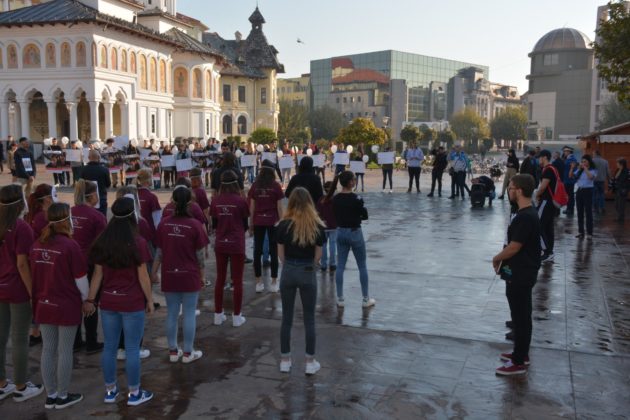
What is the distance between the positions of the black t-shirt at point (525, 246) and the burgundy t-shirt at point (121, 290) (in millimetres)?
3438

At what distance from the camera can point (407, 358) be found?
6156 mm

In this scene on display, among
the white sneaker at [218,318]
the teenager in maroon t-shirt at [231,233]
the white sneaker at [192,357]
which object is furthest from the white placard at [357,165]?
the white sneaker at [192,357]

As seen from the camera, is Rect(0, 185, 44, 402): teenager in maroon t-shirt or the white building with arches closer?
Rect(0, 185, 44, 402): teenager in maroon t-shirt

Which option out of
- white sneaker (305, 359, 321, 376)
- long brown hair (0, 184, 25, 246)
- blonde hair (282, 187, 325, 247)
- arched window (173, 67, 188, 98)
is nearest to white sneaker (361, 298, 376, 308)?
white sneaker (305, 359, 321, 376)

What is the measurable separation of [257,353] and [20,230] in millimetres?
2614

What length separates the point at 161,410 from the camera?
16.5 ft

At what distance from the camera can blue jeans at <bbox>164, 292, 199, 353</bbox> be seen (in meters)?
5.75

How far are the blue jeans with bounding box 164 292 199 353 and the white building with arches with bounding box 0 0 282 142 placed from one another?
39431 mm

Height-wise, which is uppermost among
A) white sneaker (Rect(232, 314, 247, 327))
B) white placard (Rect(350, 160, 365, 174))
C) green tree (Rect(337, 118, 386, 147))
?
green tree (Rect(337, 118, 386, 147))

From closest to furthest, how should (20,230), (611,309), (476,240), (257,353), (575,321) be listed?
(20,230) < (257,353) < (575,321) < (611,309) < (476,240)

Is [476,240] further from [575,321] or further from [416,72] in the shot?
[416,72]

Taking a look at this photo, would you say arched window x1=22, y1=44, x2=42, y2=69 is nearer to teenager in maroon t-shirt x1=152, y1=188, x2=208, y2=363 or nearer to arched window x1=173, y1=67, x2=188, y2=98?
arched window x1=173, y1=67, x2=188, y2=98

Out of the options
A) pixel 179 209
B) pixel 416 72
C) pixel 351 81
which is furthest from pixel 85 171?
pixel 416 72

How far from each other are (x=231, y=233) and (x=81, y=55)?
130ft
